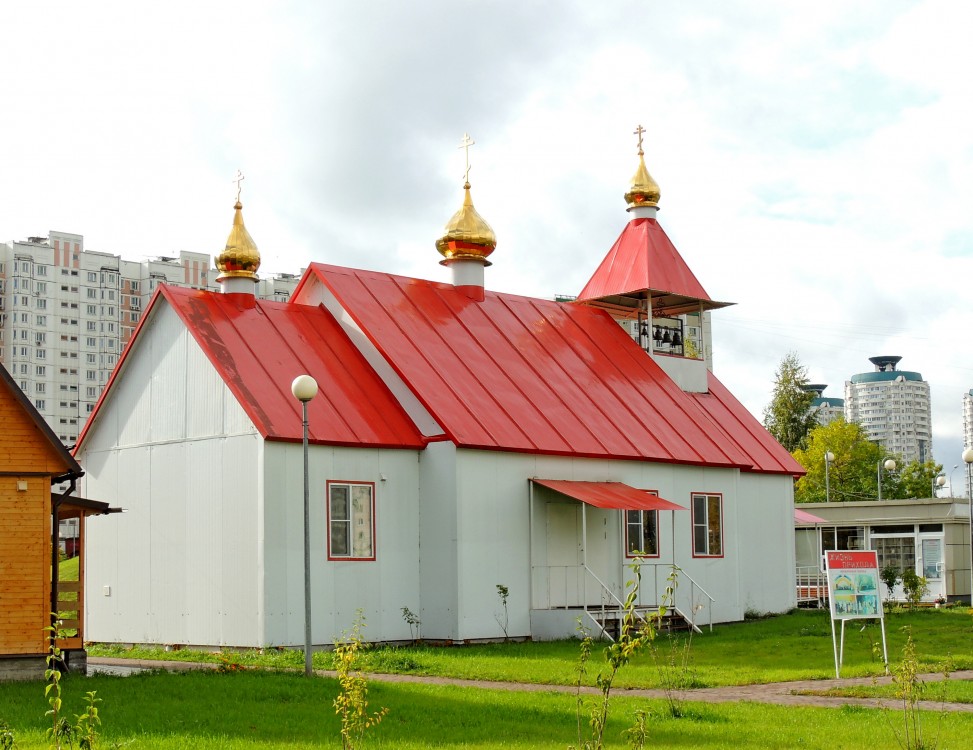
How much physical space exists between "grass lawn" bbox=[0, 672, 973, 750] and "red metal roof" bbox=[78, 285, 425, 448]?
743 centimetres

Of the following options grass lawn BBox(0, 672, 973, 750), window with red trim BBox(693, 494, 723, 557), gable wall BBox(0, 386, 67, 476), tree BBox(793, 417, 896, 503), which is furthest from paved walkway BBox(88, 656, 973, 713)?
tree BBox(793, 417, 896, 503)

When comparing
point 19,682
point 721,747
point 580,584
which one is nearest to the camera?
point 721,747

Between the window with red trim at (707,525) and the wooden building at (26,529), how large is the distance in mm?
15163

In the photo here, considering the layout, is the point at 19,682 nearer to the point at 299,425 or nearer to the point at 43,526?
the point at 43,526

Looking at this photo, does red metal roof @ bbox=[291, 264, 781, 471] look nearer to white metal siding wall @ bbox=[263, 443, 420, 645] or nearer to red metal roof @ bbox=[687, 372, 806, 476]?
red metal roof @ bbox=[687, 372, 806, 476]

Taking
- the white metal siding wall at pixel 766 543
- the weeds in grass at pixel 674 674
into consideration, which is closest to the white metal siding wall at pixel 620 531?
the white metal siding wall at pixel 766 543

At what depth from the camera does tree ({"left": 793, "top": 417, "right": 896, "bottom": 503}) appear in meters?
64.3

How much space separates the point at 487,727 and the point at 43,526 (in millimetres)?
7902

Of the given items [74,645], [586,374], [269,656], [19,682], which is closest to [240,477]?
[269,656]

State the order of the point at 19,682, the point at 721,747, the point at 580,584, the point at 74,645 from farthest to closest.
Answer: the point at 580,584
the point at 74,645
the point at 19,682
the point at 721,747

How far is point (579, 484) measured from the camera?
26.0 m

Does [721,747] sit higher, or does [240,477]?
[240,477]

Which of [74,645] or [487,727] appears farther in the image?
[74,645]

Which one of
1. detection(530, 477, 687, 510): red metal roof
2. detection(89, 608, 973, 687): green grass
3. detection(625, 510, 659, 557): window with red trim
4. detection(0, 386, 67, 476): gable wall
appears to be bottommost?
detection(89, 608, 973, 687): green grass
